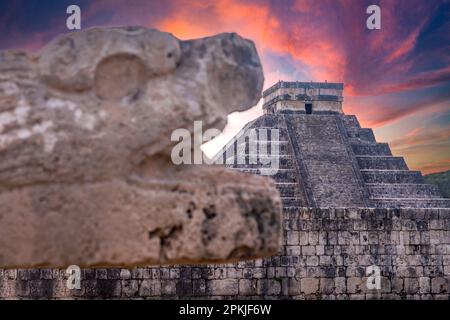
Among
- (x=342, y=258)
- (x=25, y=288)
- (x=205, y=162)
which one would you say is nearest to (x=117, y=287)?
(x=25, y=288)

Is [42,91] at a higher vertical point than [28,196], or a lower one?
higher

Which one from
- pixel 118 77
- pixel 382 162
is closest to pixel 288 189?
pixel 382 162

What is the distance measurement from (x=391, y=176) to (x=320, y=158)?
20.2ft

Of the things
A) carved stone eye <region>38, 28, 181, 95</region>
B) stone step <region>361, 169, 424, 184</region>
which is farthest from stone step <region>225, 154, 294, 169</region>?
carved stone eye <region>38, 28, 181, 95</region>

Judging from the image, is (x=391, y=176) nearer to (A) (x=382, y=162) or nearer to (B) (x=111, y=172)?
(A) (x=382, y=162)

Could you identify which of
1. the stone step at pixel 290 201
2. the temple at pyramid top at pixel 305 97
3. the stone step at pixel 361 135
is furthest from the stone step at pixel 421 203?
the temple at pyramid top at pixel 305 97

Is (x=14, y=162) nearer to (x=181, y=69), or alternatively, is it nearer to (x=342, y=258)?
(x=181, y=69)

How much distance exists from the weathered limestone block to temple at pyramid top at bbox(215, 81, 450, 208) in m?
28.2

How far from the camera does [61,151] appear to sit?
9.61 ft

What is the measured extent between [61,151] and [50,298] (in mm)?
7873

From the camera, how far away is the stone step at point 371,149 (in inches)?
1534

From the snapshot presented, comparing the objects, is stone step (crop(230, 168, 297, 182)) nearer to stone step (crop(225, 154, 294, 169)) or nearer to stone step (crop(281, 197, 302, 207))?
stone step (crop(225, 154, 294, 169))

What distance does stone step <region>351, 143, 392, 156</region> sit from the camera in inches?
1534

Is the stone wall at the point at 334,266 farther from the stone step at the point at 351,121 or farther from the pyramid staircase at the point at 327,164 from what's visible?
the stone step at the point at 351,121
